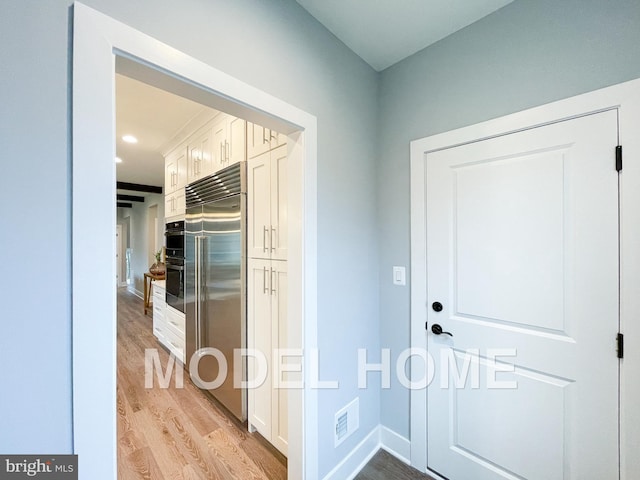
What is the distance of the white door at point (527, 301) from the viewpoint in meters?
1.13

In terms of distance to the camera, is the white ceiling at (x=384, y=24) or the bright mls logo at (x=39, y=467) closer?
the bright mls logo at (x=39, y=467)

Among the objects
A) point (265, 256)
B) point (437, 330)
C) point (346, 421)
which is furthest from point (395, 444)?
point (265, 256)

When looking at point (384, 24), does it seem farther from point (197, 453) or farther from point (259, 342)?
point (197, 453)

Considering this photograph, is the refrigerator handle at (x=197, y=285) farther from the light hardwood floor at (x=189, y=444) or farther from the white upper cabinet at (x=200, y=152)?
the white upper cabinet at (x=200, y=152)

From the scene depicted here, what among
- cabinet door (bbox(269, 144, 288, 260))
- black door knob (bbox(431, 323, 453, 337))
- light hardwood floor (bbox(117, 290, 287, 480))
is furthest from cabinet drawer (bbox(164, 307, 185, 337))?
black door knob (bbox(431, 323, 453, 337))

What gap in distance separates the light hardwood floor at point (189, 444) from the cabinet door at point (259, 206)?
1.37 meters

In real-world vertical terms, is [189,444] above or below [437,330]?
below

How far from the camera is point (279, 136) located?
1664 millimetres

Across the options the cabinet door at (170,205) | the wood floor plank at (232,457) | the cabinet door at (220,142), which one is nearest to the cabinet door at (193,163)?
the cabinet door at (220,142)

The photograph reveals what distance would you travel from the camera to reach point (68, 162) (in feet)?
2.35

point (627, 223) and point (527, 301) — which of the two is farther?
point (527, 301)

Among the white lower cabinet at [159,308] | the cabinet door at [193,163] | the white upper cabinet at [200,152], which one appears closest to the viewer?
the white upper cabinet at [200,152]

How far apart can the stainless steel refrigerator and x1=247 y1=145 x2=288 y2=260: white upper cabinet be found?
0.09 meters

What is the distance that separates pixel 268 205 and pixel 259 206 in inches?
4.4
